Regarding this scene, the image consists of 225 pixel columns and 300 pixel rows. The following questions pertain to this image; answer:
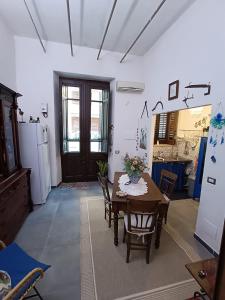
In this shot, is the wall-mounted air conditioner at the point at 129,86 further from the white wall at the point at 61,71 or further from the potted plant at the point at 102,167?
the potted plant at the point at 102,167

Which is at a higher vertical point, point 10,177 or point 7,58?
point 7,58

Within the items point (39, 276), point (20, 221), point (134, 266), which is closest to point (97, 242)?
point (134, 266)

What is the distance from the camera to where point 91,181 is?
16.0ft

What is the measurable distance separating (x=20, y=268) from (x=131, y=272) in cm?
123

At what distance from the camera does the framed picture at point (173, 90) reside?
2.91m

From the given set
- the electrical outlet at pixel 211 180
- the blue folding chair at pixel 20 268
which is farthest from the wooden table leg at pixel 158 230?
the blue folding chair at pixel 20 268

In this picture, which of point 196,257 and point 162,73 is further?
point 162,73

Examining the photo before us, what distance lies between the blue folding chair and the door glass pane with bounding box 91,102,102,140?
137 inches

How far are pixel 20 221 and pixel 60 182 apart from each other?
1993mm

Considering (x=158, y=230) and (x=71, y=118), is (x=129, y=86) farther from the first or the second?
(x=158, y=230)

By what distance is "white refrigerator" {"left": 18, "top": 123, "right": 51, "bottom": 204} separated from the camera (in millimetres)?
3051

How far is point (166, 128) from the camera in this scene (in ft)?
15.4

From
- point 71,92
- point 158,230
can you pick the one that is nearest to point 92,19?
point 71,92

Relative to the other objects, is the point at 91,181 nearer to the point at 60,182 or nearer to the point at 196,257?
the point at 60,182
